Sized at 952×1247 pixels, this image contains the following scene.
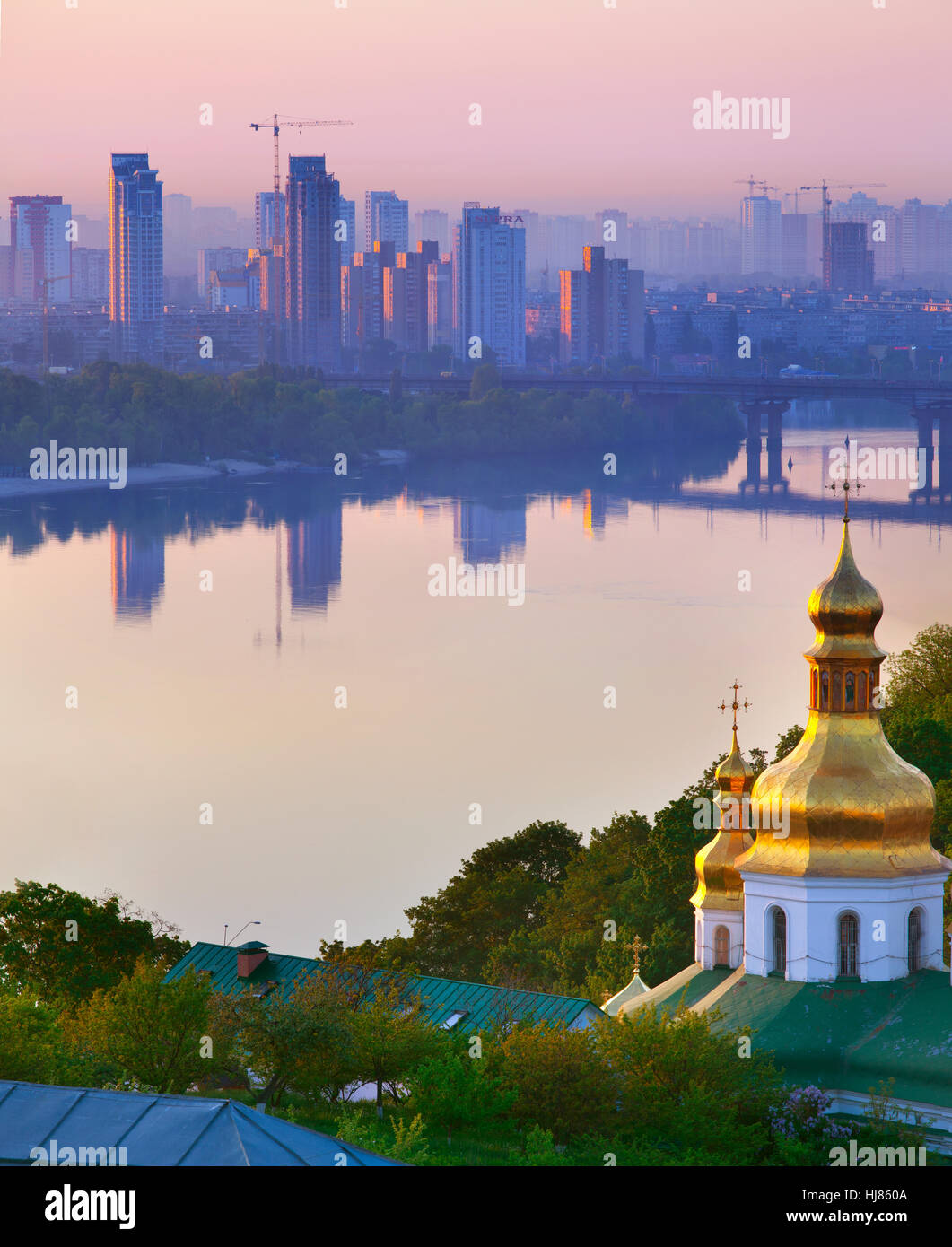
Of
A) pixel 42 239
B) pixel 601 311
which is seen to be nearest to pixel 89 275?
pixel 42 239

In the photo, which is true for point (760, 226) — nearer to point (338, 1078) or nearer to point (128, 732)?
point (128, 732)

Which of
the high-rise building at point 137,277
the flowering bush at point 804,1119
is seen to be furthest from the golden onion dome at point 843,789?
the high-rise building at point 137,277

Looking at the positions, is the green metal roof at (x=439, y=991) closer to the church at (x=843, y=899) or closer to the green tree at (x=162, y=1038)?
the church at (x=843, y=899)

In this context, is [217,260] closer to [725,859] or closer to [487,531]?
[487,531]

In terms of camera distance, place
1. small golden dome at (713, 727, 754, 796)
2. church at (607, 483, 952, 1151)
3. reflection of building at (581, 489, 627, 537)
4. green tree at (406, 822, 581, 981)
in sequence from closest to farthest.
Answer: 1. church at (607, 483, 952, 1151)
2. small golden dome at (713, 727, 754, 796)
3. green tree at (406, 822, 581, 981)
4. reflection of building at (581, 489, 627, 537)

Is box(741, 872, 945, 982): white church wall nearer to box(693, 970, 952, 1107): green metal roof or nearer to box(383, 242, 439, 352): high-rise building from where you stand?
box(693, 970, 952, 1107): green metal roof

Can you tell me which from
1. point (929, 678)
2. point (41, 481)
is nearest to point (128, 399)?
point (41, 481)

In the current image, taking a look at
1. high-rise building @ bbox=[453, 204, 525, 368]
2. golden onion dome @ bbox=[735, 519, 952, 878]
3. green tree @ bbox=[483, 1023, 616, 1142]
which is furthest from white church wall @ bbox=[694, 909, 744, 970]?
high-rise building @ bbox=[453, 204, 525, 368]
